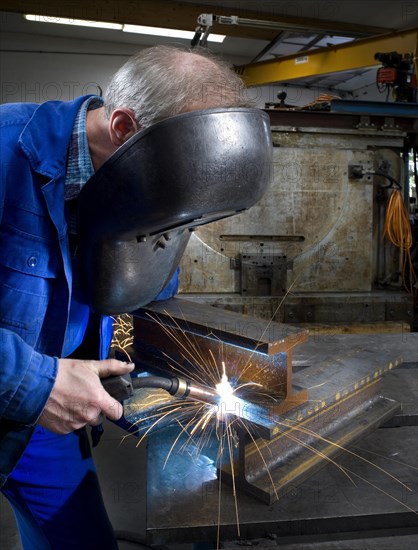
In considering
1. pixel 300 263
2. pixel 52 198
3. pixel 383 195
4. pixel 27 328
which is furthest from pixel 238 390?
pixel 383 195

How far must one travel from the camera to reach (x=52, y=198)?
1101mm

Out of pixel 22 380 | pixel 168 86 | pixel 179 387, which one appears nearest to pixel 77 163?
pixel 168 86

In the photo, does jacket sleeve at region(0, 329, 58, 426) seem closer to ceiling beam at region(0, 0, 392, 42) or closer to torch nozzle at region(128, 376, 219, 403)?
torch nozzle at region(128, 376, 219, 403)

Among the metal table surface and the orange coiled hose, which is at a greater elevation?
the orange coiled hose

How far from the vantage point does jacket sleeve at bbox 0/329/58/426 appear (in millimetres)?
969

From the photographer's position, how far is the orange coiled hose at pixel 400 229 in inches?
148

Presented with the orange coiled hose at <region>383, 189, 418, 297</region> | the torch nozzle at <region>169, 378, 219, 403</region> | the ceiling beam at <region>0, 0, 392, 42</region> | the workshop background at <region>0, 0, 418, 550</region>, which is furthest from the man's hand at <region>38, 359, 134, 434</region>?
the ceiling beam at <region>0, 0, 392, 42</region>

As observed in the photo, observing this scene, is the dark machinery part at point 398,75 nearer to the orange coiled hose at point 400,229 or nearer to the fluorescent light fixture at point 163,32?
the orange coiled hose at point 400,229

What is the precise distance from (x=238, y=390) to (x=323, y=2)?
18.5 ft

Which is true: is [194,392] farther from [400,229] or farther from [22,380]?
[400,229]

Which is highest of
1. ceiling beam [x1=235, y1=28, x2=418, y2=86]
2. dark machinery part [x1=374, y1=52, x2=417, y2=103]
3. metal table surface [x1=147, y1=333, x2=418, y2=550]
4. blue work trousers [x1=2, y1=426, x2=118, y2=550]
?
ceiling beam [x1=235, y1=28, x2=418, y2=86]

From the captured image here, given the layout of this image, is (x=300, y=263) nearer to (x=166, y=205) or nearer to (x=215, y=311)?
(x=215, y=311)

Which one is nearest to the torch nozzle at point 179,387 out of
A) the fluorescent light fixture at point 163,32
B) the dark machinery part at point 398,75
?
the dark machinery part at point 398,75

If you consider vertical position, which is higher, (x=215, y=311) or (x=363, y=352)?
(x=215, y=311)
